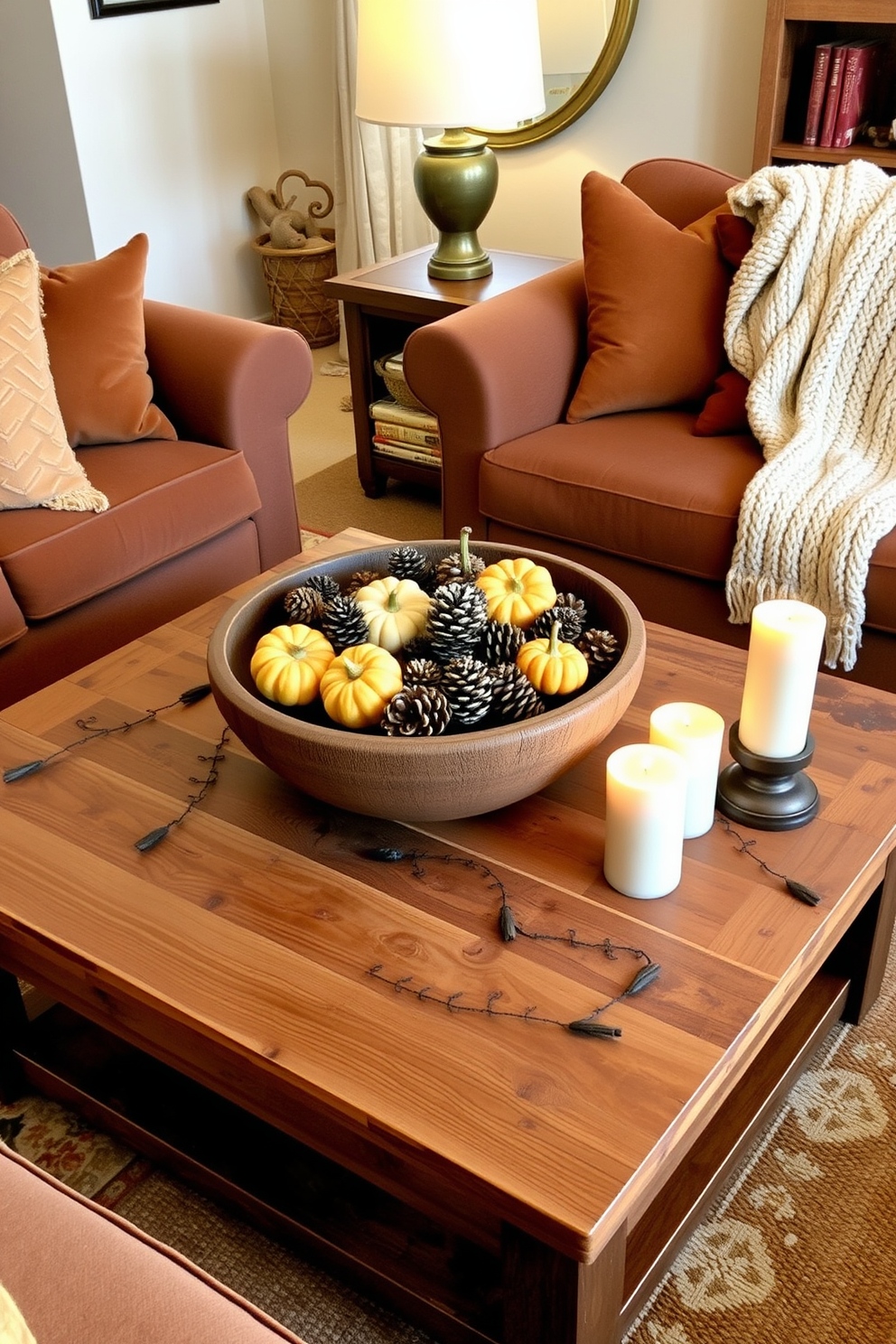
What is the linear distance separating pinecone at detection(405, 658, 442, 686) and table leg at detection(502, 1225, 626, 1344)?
51 cm

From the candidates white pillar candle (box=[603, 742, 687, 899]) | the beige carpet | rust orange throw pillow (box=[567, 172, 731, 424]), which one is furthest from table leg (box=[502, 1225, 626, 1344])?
the beige carpet

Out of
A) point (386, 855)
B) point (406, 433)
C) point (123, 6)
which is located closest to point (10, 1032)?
point (386, 855)

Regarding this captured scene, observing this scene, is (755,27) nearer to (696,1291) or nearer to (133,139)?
(133,139)

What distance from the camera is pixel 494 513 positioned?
229cm

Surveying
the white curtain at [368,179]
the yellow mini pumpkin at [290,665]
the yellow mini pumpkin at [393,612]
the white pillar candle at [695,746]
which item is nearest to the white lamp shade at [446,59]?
the white curtain at [368,179]

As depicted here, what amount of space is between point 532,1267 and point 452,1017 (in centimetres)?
20

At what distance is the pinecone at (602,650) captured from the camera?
1293 millimetres

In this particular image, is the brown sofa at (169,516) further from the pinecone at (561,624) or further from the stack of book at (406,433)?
the pinecone at (561,624)

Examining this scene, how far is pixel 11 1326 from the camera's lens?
0.57 m

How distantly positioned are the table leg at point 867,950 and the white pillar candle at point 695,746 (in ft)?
1.05

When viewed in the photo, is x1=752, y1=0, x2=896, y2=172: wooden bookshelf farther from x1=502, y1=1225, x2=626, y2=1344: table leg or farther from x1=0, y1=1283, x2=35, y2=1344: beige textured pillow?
x1=0, y1=1283, x2=35, y2=1344: beige textured pillow

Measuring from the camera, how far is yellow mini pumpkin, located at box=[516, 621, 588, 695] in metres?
1.24

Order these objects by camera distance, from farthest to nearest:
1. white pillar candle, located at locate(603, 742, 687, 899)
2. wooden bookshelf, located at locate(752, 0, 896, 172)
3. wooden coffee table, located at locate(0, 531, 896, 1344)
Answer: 1. wooden bookshelf, located at locate(752, 0, 896, 172)
2. white pillar candle, located at locate(603, 742, 687, 899)
3. wooden coffee table, located at locate(0, 531, 896, 1344)

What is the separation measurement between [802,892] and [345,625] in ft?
1.79
